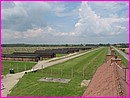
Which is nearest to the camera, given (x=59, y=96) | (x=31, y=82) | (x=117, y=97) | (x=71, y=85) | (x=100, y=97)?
(x=117, y=97)

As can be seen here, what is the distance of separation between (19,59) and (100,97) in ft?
171

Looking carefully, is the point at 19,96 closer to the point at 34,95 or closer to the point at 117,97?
the point at 34,95

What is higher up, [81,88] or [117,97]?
[117,97]

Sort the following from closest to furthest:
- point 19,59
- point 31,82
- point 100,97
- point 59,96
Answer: point 100,97, point 59,96, point 31,82, point 19,59

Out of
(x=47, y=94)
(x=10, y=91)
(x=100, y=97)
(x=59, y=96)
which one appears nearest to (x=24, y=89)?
(x=10, y=91)

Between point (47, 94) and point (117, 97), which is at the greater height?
point (117, 97)

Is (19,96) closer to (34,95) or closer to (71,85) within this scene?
(34,95)

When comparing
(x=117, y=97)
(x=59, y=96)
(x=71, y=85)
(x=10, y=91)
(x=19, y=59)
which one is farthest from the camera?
(x=19, y=59)

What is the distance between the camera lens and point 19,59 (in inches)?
2329

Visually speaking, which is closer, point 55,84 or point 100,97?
point 100,97

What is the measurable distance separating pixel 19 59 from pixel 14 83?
113 feet

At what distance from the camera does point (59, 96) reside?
1944 cm

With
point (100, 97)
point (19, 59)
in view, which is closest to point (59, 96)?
point (100, 97)

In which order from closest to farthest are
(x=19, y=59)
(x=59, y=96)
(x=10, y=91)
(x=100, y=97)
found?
1. (x=100, y=97)
2. (x=59, y=96)
3. (x=10, y=91)
4. (x=19, y=59)
